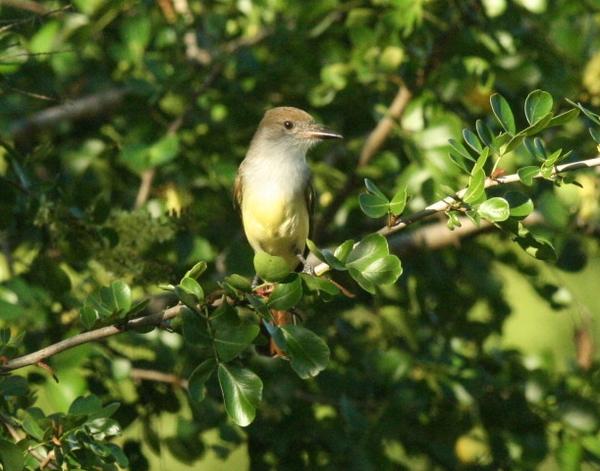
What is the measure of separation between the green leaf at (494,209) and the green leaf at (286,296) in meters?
0.51

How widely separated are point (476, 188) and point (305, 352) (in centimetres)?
61

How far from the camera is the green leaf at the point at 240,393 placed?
307cm

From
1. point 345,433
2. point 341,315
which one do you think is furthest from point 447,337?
point 345,433

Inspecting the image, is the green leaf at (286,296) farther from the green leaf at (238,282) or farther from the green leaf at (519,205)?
the green leaf at (519,205)

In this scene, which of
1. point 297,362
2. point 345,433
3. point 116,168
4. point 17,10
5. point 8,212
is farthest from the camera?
point 116,168

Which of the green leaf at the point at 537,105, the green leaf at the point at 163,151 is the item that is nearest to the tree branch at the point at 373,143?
the green leaf at the point at 163,151

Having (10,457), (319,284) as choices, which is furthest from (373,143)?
(10,457)

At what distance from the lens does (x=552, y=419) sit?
→ 4.97 meters

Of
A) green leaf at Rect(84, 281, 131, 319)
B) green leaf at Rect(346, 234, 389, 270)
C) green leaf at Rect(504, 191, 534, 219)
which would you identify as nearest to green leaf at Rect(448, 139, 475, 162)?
green leaf at Rect(504, 191, 534, 219)

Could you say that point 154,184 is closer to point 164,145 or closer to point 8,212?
point 164,145

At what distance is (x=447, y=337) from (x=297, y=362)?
8.18ft

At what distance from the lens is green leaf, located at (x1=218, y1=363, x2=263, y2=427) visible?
3072 millimetres

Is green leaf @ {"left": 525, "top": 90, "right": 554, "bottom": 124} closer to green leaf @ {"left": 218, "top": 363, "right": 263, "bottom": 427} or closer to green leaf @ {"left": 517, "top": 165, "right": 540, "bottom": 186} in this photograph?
green leaf @ {"left": 517, "top": 165, "right": 540, "bottom": 186}

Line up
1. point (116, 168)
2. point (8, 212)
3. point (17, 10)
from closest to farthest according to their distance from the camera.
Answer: point (8, 212), point (17, 10), point (116, 168)
